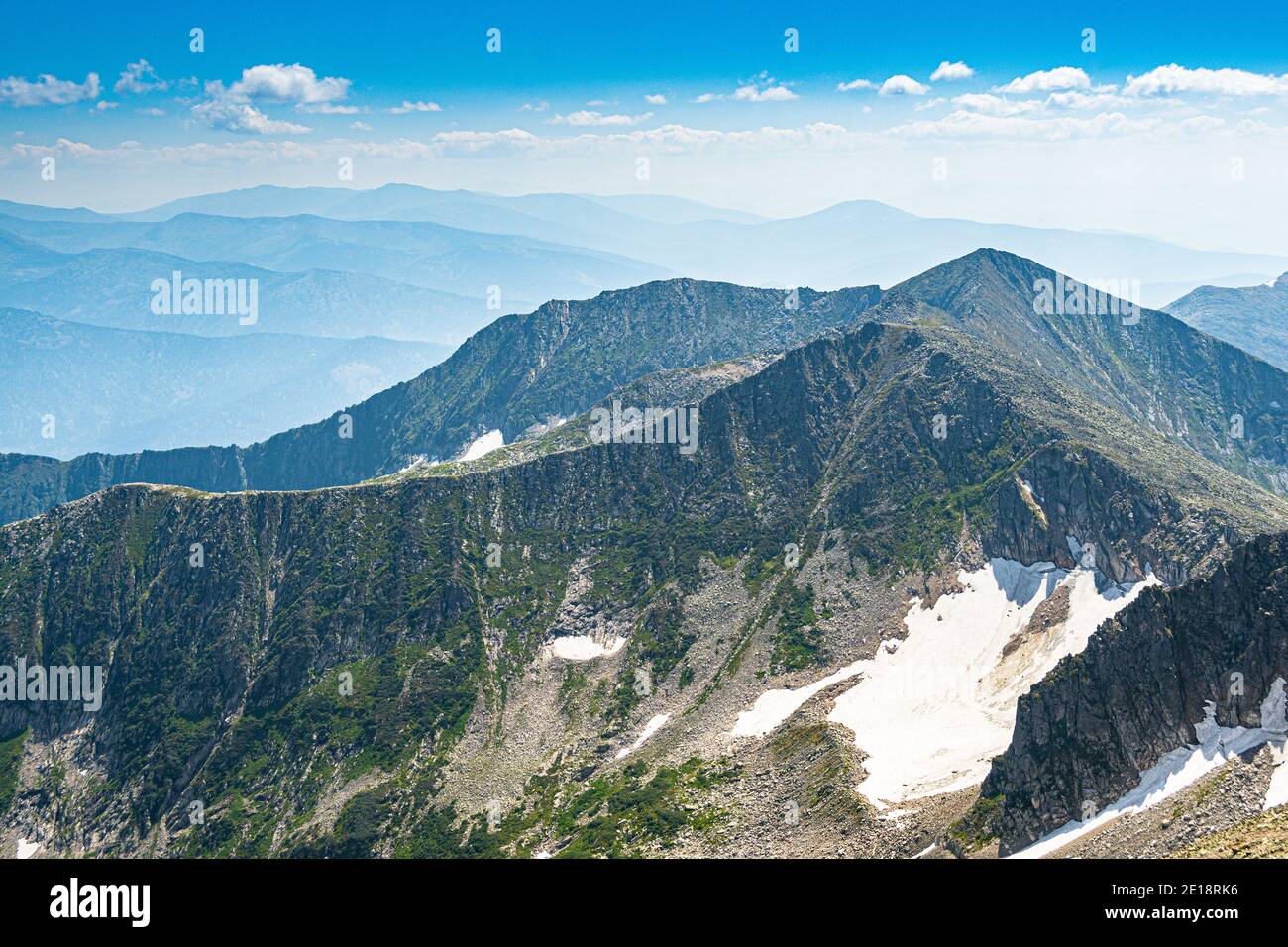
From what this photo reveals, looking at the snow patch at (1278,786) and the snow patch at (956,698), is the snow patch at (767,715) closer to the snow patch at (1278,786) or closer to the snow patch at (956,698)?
the snow patch at (956,698)

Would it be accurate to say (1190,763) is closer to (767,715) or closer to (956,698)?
(956,698)

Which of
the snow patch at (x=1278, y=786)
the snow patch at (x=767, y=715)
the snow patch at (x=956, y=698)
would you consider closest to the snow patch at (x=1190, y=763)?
the snow patch at (x=1278, y=786)

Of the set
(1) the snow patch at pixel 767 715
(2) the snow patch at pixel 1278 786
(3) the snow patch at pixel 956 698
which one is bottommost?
(1) the snow patch at pixel 767 715

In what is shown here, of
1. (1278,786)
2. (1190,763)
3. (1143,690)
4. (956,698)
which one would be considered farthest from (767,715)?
(1278,786)

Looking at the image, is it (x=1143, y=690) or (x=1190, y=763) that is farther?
(x=1143, y=690)

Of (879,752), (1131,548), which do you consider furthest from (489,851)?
(1131,548)
